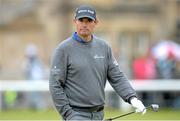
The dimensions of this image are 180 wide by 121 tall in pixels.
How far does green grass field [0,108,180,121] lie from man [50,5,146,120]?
10.8 m

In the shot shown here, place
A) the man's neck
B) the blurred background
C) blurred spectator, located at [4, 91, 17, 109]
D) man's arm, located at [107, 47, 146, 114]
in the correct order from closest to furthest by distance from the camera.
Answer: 1. the man's neck
2. man's arm, located at [107, 47, 146, 114]
3. blurred spectator, located at [4, 91, 17, 109]
4. the blurred background

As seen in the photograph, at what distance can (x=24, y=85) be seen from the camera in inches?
1089

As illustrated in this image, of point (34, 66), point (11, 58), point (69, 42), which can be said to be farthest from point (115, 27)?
point (69, 42)

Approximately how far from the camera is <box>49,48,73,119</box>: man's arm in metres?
12.4

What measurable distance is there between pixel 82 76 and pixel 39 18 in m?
32.7

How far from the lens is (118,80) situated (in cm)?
1293

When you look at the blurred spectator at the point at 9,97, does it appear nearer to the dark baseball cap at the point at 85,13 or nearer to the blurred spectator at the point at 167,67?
the blurred spectator at the point at 167,67

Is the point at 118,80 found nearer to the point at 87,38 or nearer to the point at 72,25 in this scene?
the point at 87,38

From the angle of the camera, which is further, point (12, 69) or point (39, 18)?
point (39, 18)

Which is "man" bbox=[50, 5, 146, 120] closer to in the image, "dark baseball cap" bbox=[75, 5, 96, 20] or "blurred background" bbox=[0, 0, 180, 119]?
"dark baseball cap" bbox=[75, 5, 96, 20]

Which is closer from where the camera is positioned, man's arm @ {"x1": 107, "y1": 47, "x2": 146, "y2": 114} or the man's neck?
the man's neck

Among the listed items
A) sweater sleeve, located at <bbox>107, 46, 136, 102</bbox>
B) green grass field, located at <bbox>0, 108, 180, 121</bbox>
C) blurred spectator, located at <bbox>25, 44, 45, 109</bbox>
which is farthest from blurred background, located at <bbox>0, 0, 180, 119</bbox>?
sweater sleeve, located at <bbox>107, 46, 136, 102</bbox>

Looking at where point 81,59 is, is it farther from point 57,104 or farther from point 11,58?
point 11,58

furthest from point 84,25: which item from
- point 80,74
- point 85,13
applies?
point 80,74
